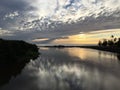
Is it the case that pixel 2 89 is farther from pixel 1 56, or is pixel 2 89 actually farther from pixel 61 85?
pixel 1 56

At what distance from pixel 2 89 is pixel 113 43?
157107 millimetres

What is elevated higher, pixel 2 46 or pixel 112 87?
pixel 2 46

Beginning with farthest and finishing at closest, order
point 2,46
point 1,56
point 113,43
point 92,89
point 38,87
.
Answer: point 113,43, point 2,46, point 1,56, point 38,87, point 92,89

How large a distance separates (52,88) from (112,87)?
8.10 meters

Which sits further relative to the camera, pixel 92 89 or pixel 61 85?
pixel 61 85

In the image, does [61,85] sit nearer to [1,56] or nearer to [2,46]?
[1,56]

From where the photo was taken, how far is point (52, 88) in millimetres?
23859

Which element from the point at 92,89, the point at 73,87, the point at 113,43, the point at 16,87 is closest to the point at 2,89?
the point at 16,87

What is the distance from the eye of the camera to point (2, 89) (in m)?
24.6

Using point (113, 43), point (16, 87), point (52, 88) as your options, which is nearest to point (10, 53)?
point (16, 87)

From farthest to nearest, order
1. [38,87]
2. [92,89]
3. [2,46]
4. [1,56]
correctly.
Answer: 1. [2,46]
2. [1,56]
3. [38,87]
4. [92,89]

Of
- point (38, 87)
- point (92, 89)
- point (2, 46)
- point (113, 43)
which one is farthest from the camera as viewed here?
point (113, 43)

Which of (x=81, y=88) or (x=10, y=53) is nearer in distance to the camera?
(x=81, y=88)

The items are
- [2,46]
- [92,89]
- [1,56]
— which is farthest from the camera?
[2,46]
